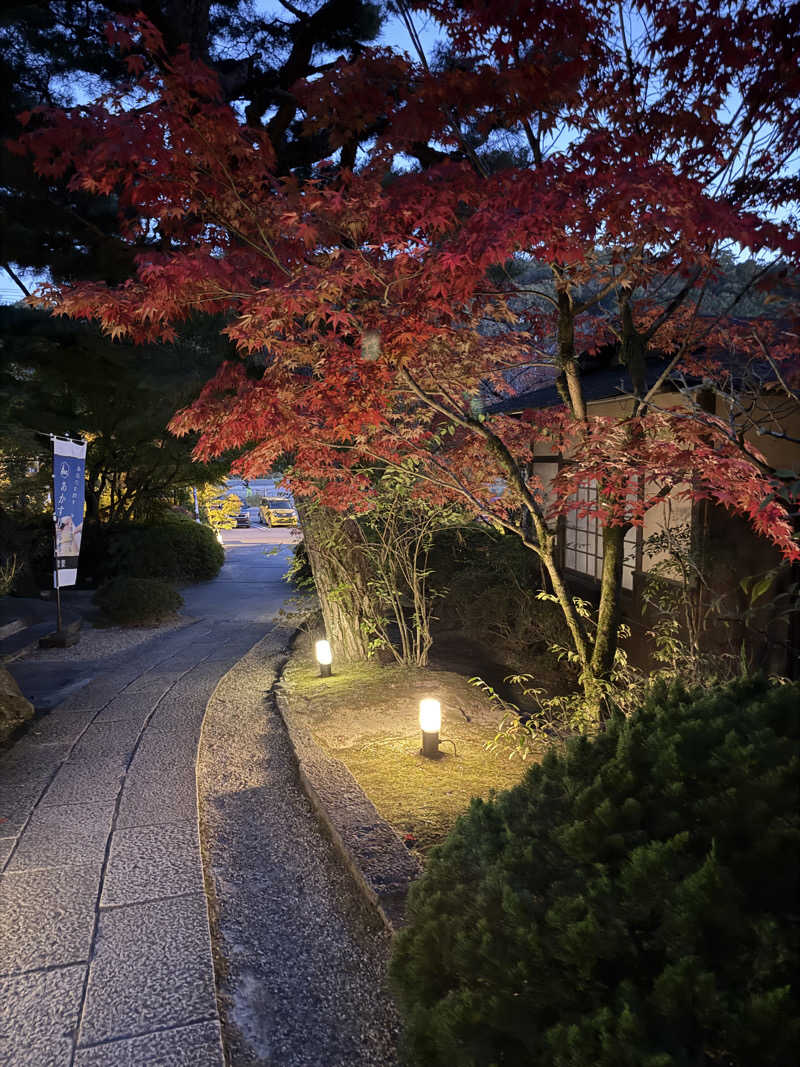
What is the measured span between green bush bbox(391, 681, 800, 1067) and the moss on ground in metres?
1.38

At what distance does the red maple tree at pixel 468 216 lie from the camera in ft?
10.1

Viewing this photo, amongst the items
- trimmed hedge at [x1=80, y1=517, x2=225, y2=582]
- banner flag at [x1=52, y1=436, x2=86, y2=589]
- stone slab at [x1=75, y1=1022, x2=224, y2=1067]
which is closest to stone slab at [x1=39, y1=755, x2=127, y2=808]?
stone slab at [x1=75, y1=1022, x2=224, y2=1067]

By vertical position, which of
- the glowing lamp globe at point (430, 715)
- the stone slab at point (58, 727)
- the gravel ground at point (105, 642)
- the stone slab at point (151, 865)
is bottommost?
the gravel ground at point (105, 642)

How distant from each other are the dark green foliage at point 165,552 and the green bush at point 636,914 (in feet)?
41.2

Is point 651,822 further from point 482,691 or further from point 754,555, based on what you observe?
point 754,555

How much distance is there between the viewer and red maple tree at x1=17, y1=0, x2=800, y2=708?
3.09 meters

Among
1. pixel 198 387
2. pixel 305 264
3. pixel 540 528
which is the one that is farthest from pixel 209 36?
pixel 540 528

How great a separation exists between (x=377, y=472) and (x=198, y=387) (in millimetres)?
2537

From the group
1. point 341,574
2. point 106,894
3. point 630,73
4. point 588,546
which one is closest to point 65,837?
point 106,894

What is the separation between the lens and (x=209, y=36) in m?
7.28

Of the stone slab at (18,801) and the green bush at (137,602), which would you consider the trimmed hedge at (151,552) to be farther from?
the stone slab at (18,801)

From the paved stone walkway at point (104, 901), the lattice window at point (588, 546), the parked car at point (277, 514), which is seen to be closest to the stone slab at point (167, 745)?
the paved stone walkway at point (104, 901)

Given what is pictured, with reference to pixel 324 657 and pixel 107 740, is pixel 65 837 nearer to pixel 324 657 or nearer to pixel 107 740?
pixel 107 740

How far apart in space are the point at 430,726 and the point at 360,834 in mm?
1024
